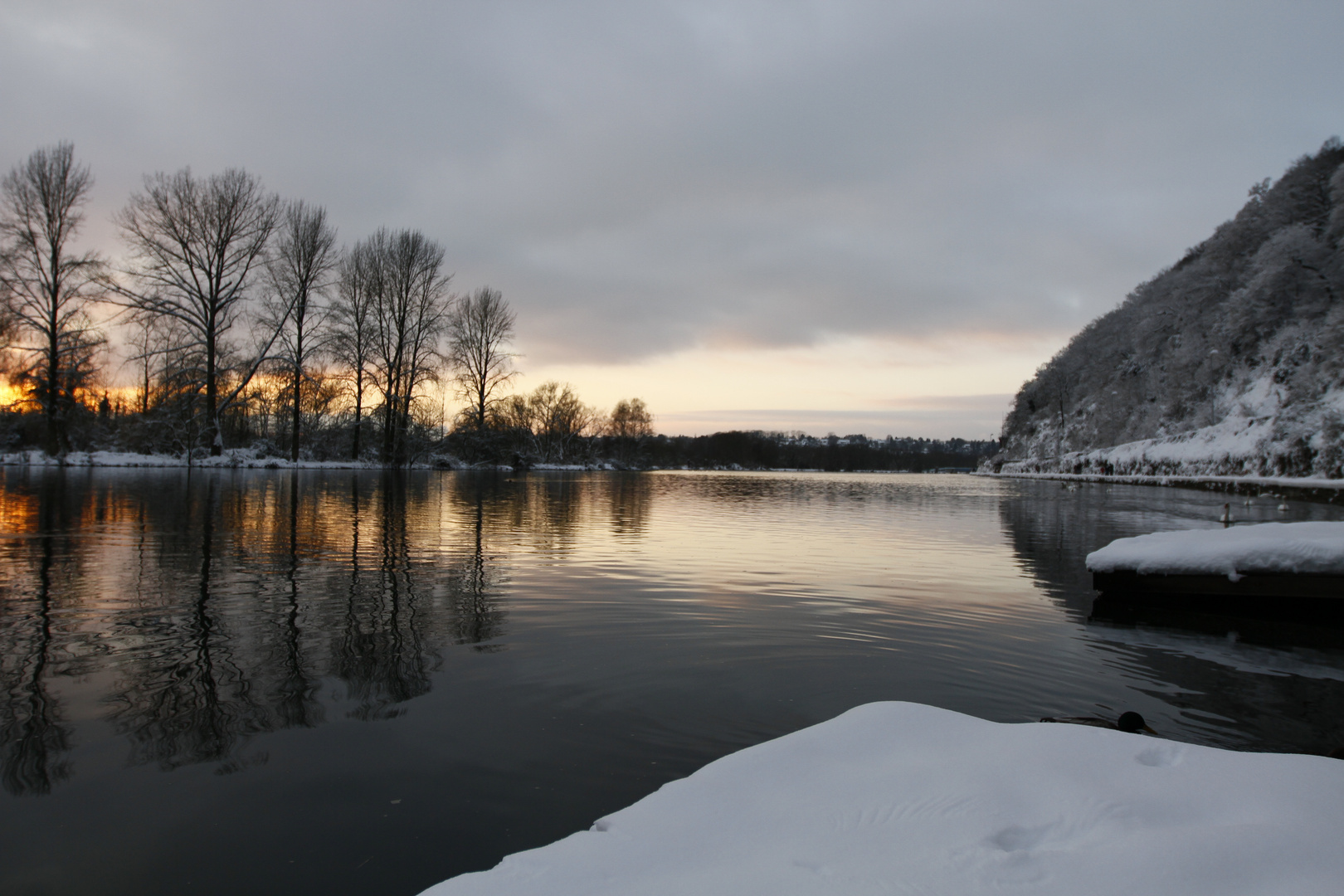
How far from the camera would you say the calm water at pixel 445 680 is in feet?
10.9

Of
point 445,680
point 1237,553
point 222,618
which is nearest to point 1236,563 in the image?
point 1237,553

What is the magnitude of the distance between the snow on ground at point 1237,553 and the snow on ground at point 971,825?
24.0 feet

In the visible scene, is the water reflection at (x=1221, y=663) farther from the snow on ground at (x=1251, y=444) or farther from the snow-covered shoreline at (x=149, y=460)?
the snow-covered shoreline at (x=149, y=460)

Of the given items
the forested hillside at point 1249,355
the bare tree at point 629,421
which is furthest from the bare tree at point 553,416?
the forested hillside at point 1249,355

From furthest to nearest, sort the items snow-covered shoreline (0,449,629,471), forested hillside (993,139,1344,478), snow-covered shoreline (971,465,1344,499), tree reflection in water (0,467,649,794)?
snow-covered shoreline (0,449,629,471)
forested hillside (993,139,1344,478)
snow-covered shoreline (971,465,1344,499)
tree reflection in water (0,467,649,794)

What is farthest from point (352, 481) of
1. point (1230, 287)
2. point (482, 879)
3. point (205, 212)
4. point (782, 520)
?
point (1230, 287)

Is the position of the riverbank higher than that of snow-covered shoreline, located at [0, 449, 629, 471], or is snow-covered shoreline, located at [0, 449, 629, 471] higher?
snow-covered shoreline, located at [0, 449, 629, 471]

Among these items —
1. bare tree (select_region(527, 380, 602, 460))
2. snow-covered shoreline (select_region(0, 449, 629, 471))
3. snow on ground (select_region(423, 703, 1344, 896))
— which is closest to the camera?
snow on ground (select_region(423, 703, 1344, 896))

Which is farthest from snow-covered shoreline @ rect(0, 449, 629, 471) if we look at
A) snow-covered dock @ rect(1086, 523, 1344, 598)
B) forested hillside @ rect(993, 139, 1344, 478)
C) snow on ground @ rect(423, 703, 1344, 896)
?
forested hillside @ rect(993, 139, 1344, 478)

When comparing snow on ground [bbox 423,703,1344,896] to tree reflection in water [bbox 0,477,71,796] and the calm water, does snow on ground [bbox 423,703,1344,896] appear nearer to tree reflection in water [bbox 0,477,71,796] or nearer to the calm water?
the calm water

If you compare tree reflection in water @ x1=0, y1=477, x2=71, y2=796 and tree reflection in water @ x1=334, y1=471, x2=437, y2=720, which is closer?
tree reflection in water @ x1=0, y1=477, x2=71, y2=796

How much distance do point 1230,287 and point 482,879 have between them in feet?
247

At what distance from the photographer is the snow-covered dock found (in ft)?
28.4

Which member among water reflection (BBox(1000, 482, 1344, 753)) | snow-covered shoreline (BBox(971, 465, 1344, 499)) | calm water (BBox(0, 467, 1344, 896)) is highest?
snow-covered shoreline (BBox(971, 465, 1344, 499))
